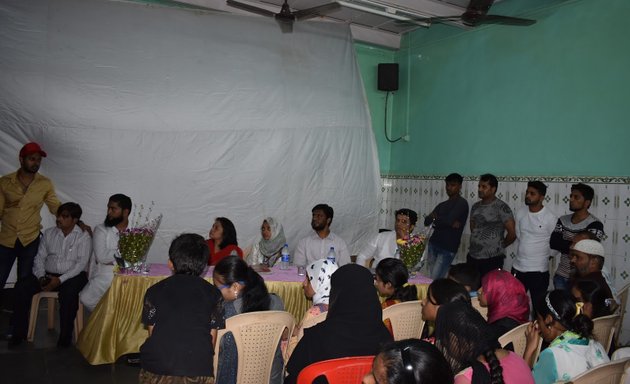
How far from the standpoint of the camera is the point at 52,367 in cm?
391

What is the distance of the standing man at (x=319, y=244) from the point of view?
195 inches

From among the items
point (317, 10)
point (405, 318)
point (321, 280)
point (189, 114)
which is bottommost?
point (405, 318)

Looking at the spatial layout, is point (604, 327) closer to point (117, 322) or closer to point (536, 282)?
point (536, 282)

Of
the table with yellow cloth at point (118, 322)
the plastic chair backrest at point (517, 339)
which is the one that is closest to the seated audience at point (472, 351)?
the plastic chair backrest at point (517, 339)

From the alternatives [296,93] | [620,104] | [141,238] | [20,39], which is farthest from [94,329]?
[620,104]

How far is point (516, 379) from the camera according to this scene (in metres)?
1.88

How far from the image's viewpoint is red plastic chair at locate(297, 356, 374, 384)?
6.30 ft

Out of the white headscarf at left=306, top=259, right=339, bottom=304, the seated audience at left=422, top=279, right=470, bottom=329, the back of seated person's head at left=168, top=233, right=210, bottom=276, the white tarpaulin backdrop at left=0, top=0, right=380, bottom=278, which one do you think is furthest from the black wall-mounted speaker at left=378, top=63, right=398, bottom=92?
the back of seated person's head at left=168, top=233, right=210, bottom=276

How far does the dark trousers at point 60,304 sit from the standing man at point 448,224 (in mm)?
3601

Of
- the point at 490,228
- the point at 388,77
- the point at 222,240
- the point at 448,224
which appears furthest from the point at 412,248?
the point at 388,77

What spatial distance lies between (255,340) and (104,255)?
7.43 ft

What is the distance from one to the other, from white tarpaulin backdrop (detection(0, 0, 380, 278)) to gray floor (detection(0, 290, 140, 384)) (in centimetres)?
162

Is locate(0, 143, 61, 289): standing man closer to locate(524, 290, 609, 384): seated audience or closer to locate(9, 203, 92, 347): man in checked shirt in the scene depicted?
locate(9, 203, 92, 347): man in checked shirt

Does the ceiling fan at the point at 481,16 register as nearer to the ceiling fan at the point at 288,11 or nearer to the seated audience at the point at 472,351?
the ceiling fan at the point at 288,11
